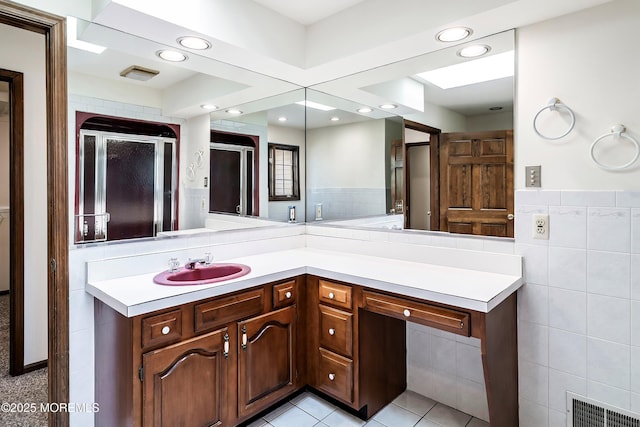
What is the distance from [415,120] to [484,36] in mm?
582

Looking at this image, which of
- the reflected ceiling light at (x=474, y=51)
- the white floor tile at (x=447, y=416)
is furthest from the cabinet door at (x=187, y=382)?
the reflected ceiling light at (x=474, y=51)

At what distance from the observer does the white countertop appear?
4.99ft

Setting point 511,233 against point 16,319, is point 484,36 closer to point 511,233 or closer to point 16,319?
point 511,233

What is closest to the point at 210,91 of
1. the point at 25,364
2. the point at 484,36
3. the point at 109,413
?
the point at 484,36

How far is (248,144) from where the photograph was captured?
2.70 metres

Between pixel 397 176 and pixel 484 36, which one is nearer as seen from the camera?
pixel 484 36

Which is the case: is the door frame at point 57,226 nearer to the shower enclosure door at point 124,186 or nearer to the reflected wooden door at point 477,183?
the shower enclosure door at point 124,186

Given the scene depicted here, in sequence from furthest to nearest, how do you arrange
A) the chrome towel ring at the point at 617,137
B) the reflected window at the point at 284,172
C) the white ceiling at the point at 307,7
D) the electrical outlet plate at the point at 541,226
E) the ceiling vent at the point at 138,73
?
the reflected window at the point at 284,172
the white ceiling at the point at 307,7
the ceiling vent at the point at 138,73
the electrical outlet plate at the point at 541,226
the chrome towel ring at the point at 617,137

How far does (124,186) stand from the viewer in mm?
1937

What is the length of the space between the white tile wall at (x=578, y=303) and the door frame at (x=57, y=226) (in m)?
2.21

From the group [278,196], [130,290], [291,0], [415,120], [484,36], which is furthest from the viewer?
[278,196]

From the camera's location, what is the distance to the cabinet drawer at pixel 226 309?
1679mm

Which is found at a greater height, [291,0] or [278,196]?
[291,0]

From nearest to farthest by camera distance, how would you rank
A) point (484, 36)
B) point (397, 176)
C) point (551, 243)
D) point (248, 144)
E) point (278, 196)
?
point (551, 243) → point (484, 36) → point (397, 176) → point (248, 144) → point (278, 196)
